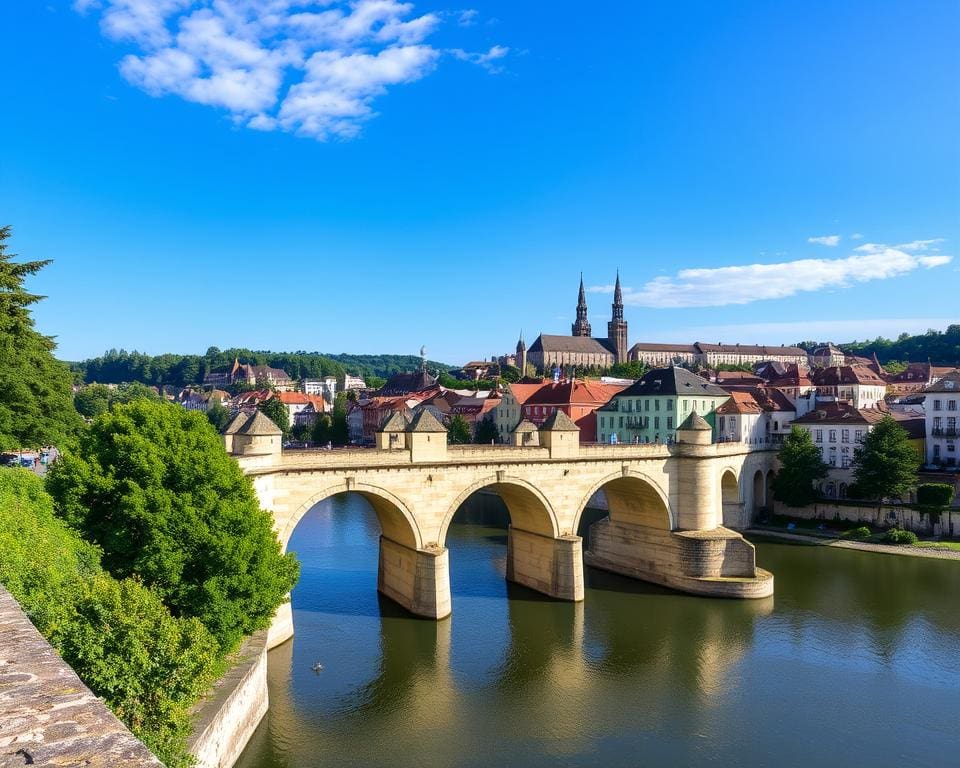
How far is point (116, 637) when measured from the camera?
47.2 feet

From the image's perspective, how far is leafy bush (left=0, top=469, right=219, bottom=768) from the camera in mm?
13570

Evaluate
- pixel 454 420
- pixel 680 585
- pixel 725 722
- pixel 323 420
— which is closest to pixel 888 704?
pixel 725 722

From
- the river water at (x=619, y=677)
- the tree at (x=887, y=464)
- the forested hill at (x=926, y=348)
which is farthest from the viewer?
the forested hill at (x=926, y=348)

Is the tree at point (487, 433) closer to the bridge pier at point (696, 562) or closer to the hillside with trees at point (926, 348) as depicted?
the bridge pier at point (696, 562)

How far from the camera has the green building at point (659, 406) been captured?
6122cm

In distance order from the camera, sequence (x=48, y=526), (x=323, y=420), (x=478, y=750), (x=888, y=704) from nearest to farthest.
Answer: (x=48, y=526), (x=478, y=750), (x=888, y=704), (x=323, y=420)

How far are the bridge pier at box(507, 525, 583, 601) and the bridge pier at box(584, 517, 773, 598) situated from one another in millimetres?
6180

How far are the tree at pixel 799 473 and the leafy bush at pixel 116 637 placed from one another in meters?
47.9

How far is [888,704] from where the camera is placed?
2388 cm

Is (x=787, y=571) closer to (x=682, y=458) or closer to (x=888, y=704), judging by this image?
(x=682, y=458)

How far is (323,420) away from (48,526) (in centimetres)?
9844

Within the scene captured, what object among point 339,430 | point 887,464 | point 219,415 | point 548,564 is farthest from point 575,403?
point 219,415

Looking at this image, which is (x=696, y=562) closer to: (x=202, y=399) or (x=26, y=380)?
(x=26, y=380)

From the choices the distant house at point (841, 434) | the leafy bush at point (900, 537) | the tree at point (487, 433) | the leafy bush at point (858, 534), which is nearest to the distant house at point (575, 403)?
the tree at point (487, 433)
